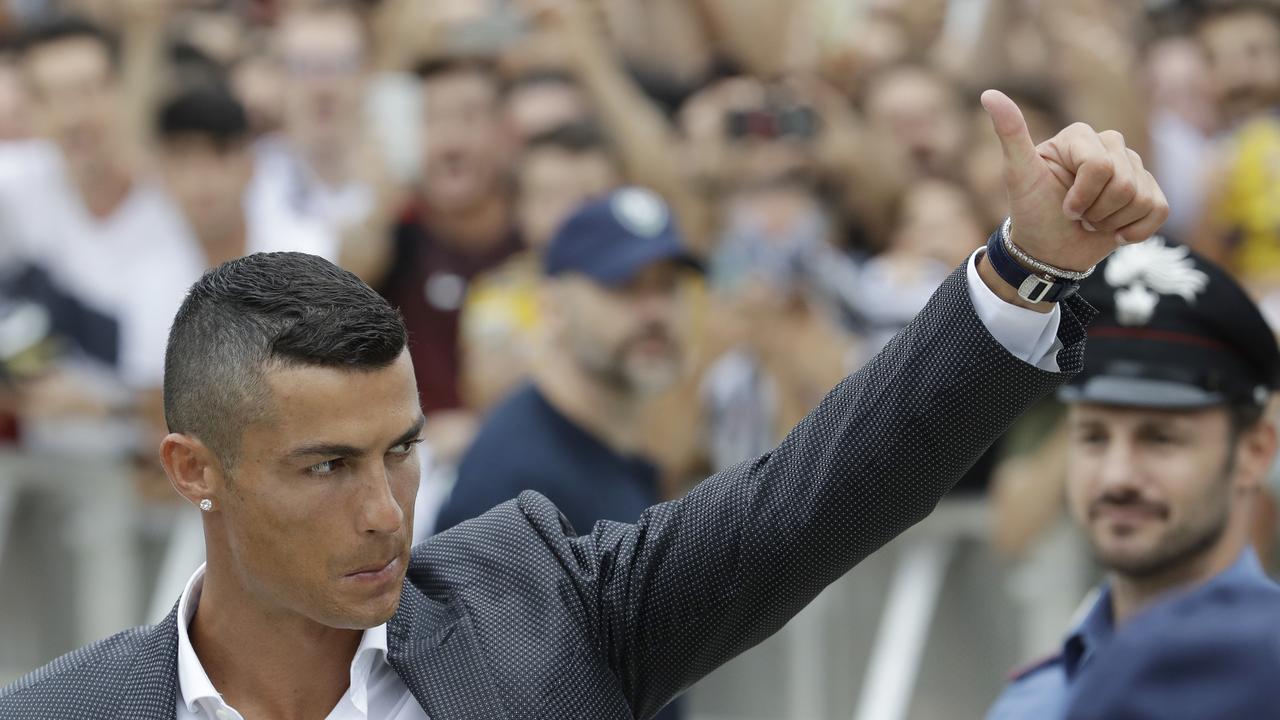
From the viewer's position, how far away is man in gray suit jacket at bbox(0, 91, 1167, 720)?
2.27 metres

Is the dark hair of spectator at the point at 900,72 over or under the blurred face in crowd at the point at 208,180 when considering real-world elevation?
over

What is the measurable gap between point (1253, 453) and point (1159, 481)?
222 mm

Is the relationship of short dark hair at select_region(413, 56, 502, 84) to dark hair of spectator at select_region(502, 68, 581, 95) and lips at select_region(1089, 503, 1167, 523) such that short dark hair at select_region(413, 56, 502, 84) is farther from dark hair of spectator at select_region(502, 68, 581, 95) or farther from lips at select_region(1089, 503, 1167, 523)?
lips at select_region(1089, 503, 1167, 523)

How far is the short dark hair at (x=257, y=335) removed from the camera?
240 cm

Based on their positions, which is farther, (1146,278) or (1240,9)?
(1240,9)

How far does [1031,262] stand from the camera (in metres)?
2.19

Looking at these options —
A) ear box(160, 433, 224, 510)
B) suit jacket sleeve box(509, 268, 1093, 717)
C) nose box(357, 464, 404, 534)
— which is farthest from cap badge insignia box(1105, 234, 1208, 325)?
ear box(160, 433, 224, 510)

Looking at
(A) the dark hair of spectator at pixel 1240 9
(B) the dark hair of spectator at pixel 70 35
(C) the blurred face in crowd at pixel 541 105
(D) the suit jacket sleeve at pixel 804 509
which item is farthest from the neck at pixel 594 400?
(B) the dark hair of spectator at pixel 70 35

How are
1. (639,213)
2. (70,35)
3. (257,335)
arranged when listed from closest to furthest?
(257,335)
(639,213)
(70,35)

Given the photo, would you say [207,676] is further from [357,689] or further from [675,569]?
[675,569]

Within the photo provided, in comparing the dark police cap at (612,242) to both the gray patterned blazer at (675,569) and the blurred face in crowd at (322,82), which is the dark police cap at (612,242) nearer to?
the blurred face in crowd at (322,82)

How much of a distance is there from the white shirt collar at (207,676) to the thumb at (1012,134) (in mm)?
1062

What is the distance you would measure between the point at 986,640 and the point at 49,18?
196 inches

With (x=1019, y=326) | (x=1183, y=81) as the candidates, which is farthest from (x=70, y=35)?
(x=1019, y=326)
